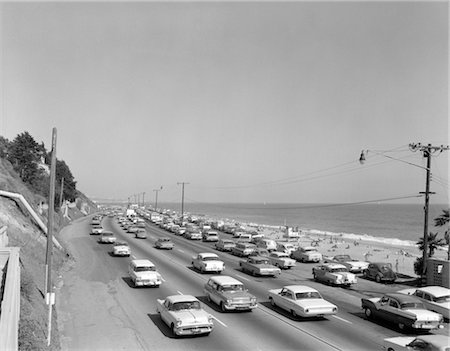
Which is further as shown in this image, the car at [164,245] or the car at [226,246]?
the car at [226,246]

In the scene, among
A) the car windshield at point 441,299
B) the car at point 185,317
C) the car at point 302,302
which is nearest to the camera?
the car at point 185,317

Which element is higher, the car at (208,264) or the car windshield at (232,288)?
the car windshield at (232,288)

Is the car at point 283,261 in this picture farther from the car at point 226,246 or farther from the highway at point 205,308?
the car at point 226,246

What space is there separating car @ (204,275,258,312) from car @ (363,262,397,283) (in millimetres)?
14080

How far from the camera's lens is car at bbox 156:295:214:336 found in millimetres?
16203

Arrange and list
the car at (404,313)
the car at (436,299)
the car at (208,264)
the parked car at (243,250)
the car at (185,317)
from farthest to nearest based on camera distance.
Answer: the parked car at (243,250)
the car at (208,264)
the car at (436,299)
the car at (404,313)
the car at (185,317)

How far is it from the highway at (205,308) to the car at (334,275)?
0.58 metres

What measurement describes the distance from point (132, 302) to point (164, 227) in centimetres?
5612

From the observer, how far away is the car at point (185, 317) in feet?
53.2

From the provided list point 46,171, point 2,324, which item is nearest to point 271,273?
point 2,324

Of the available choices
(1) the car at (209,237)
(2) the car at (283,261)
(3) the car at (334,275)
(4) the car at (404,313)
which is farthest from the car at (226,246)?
(4) the car at (404,313)

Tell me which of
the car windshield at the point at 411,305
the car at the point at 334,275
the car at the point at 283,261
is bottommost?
the car at the point at 283,261

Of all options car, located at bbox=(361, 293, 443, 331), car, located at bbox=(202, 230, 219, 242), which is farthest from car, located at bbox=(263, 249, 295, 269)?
car, located at bbox=(202, 230, 219, 242)

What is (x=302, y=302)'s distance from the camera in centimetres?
1936
